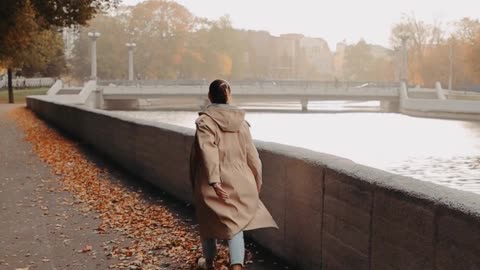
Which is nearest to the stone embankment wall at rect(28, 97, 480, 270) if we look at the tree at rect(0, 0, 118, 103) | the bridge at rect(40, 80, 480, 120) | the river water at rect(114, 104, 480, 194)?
the river water at rect(114, 104, 480, 194)

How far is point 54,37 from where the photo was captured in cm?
4438

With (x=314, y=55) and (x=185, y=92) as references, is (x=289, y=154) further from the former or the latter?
(x=314, y=55)

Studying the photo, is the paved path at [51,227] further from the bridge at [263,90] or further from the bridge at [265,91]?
the bridge at [263,90]

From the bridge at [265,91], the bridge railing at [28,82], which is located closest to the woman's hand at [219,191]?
the bridge at [265,91]

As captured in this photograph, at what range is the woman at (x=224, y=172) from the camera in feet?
15.9

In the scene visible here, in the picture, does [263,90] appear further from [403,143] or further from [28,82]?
[28,82]

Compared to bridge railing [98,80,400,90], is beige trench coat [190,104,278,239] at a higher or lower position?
higher

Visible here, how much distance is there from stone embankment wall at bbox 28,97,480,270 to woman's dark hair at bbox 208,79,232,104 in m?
1.07

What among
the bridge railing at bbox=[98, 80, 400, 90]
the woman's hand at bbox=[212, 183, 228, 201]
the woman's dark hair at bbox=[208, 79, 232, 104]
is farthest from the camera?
the bridge railing at bbox=[98, 80, 400, 90]

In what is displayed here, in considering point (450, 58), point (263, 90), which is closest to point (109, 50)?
point (263, 90)

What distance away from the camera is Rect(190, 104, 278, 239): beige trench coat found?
190 inches

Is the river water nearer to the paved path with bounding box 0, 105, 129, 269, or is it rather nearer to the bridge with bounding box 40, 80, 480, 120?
the bridge with bounding box 40, 80, 480, 120

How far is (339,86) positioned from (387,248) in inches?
2568

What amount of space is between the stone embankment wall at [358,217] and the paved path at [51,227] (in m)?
0.54
